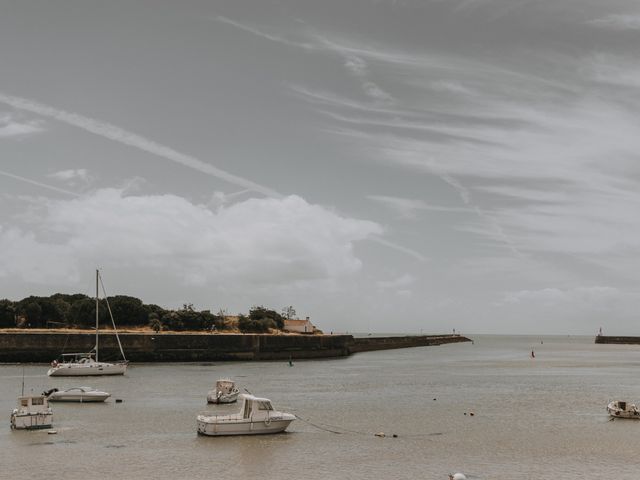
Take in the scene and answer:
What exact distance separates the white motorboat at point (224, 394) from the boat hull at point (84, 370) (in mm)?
A: 25030

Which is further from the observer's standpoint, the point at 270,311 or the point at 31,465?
the point at 270,311

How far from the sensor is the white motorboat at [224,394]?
4841cm

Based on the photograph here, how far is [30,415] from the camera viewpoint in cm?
3662

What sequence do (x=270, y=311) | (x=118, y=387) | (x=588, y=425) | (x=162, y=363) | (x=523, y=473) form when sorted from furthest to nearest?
(x=270, y=311)
(x=162, y=363)
(x=118, y=387)
(x=588, y=425)
(x=523, y=473)

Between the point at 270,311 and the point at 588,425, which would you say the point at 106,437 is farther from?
the point at 270,311

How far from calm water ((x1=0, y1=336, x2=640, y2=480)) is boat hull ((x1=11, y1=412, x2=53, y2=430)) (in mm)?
698

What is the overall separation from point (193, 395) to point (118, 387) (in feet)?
31.7

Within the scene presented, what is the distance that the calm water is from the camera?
28.5 m

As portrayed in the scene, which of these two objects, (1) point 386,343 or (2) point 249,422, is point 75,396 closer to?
(2) point 249,422

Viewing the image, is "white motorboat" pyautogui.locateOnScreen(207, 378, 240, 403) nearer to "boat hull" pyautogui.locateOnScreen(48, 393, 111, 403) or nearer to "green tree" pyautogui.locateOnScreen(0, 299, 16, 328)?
"boat hull" pyautogui.locateOnScreen(48, 393, 111, 403)

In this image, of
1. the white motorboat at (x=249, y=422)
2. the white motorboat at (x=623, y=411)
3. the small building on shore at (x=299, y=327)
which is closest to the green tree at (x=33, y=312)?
the small building on shore at (x=299, y=327)

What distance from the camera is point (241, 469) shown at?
93.8 feet

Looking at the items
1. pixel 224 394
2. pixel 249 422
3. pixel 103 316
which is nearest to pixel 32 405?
pixel 249 422

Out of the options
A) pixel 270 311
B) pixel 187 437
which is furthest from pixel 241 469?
pixel 270 311
